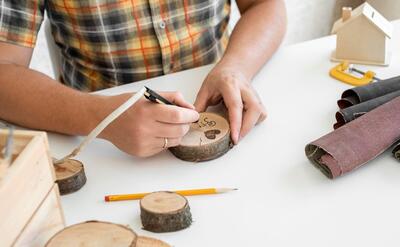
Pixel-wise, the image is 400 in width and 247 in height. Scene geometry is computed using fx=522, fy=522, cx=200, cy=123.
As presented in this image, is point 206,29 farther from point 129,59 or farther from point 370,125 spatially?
point 370,125

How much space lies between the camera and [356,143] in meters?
0.76

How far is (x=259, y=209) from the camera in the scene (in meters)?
0.70

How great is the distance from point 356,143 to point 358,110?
0.32 ft

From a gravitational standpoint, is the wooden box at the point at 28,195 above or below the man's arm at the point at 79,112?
above

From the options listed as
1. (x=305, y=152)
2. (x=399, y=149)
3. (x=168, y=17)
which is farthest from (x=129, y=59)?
(x=399, y=149)

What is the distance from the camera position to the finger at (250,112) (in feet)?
2.83

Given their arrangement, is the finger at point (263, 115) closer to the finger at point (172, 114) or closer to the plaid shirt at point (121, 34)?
the finger at point (172, 114)

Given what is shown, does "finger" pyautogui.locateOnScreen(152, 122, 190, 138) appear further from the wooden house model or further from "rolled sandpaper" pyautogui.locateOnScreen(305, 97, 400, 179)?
the wooden house model

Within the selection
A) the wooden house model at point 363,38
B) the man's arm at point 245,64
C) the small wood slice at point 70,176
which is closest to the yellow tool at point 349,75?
the wooden house model at point 363,38

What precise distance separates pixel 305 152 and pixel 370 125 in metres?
0.10

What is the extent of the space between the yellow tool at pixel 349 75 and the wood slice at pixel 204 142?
0.28m

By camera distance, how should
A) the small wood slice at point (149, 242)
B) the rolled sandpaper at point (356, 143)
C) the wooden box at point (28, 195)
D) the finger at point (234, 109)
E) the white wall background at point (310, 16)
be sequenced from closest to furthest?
the wooden box at point (28, 195)
the small wood slice at point (149, 242)
the rolled sandpaper at point (356, 143)
the finger at point (234, 109)
the white wall background at point (310, 16)

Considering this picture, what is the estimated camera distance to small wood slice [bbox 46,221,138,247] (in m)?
0.56

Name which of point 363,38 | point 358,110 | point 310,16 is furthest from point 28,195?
point 310,16
